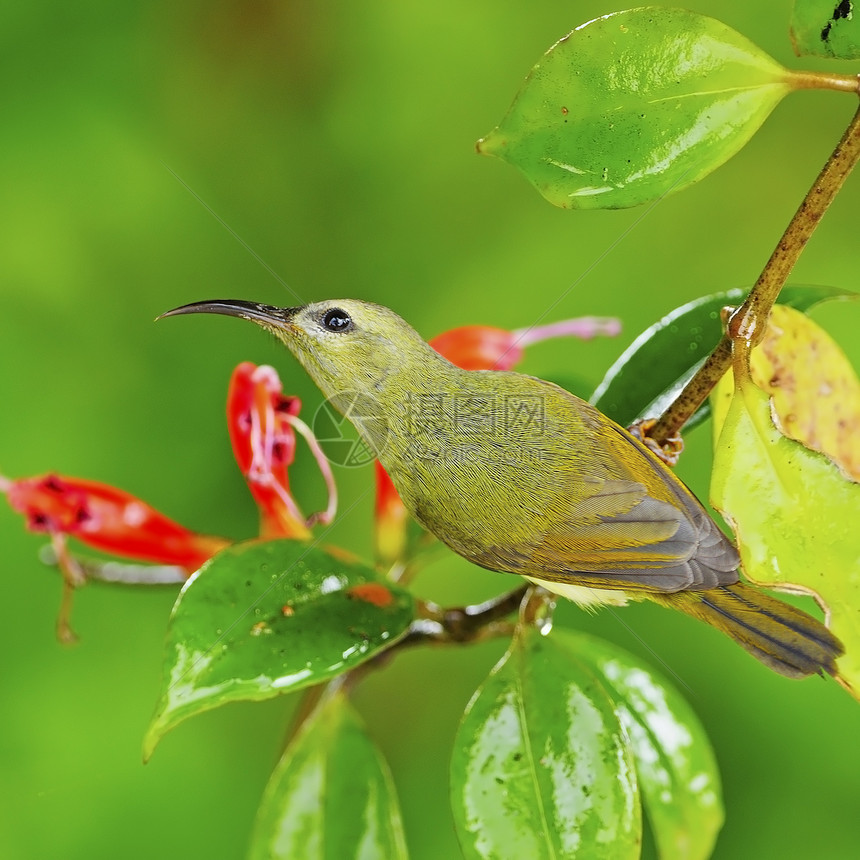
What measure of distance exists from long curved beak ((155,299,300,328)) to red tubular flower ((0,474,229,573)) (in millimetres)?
190

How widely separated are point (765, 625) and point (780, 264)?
27 cm

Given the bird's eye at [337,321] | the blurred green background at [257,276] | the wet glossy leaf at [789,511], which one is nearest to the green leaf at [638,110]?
the wet glossy leaf at [789,511]

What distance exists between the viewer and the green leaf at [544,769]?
0.61 m

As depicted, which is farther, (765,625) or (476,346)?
(476,346)

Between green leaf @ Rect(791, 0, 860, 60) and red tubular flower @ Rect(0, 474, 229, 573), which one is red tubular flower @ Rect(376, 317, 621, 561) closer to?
red tubular flower @ Rect(0, 474, 229, 573)

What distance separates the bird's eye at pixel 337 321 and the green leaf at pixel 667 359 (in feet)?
0.67

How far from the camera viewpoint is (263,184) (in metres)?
1.50

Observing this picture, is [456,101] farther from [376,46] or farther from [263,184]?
[263,184]

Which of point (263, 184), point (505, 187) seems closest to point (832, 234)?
point (505, 187)

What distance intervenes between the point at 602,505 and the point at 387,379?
0.18 m

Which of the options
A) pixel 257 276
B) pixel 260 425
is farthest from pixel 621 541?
pixel 257 276

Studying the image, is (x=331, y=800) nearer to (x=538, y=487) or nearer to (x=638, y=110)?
(x=538, y=487)

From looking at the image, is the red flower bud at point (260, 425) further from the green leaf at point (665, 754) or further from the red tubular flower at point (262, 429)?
the green leaf at point (665, 754)

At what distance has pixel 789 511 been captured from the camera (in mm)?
538
